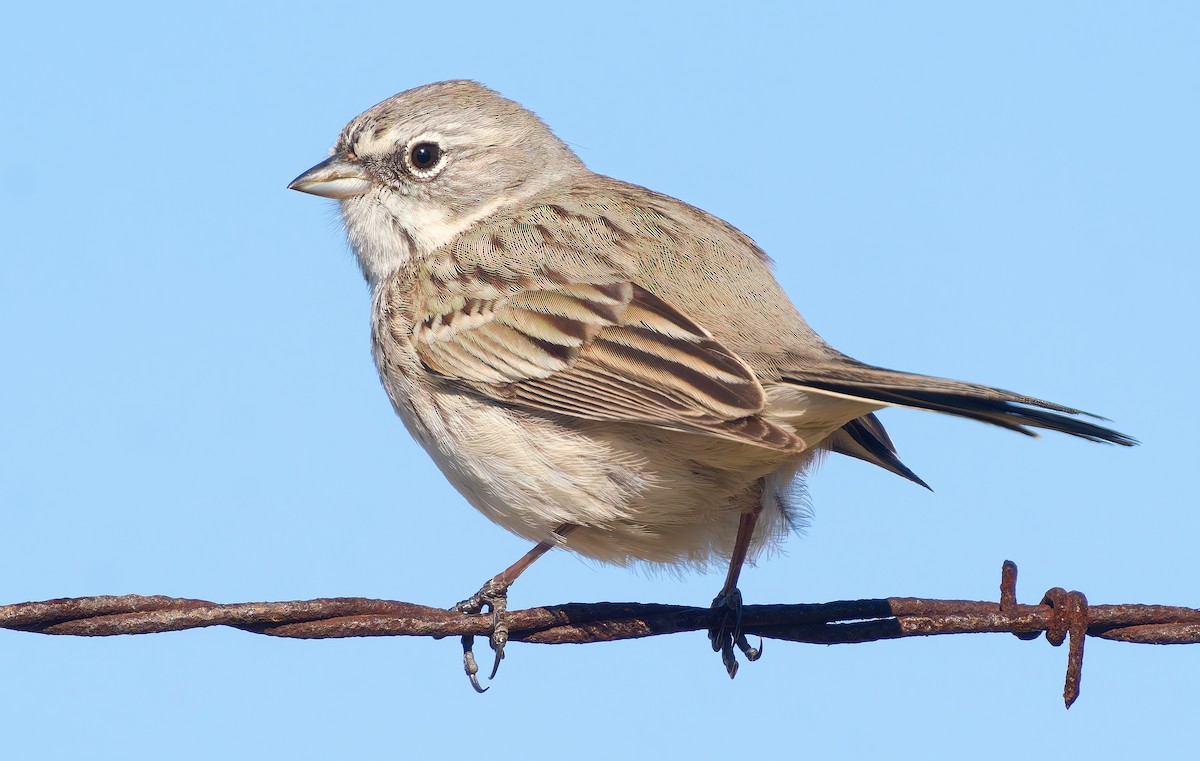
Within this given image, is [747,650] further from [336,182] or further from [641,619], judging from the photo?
[336,182]

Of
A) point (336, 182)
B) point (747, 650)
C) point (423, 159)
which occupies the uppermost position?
point (423, 159)

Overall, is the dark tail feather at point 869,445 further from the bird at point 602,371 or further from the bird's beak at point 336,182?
the bird's beak at point 336,182

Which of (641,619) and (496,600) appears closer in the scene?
(641,619)

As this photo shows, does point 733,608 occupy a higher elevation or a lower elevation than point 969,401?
lower

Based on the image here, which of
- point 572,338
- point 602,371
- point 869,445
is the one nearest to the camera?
point 602,371

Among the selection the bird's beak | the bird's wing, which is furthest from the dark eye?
the bird's wing

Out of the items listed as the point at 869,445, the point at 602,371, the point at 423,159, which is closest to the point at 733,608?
the point at 869,445
